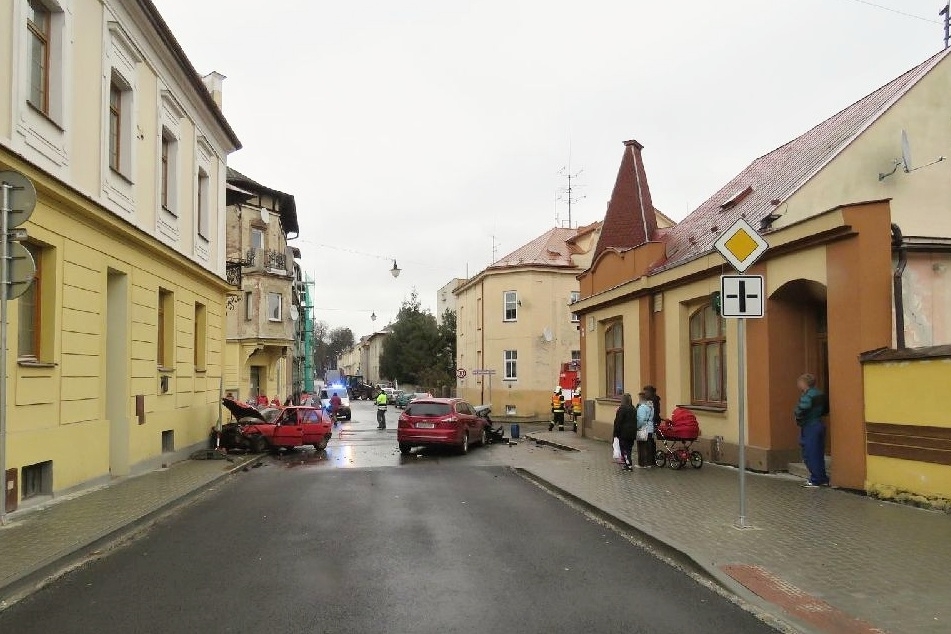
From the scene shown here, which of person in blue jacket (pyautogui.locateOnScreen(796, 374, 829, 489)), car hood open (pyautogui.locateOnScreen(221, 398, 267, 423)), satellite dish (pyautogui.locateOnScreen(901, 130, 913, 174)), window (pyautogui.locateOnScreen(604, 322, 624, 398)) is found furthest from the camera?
window (pyautogui.locateOnScreen(604, 322, 624, 398))

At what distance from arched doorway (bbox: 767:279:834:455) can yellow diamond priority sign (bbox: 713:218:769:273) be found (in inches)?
201

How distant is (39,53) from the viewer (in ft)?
36.5

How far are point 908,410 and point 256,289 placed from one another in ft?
108

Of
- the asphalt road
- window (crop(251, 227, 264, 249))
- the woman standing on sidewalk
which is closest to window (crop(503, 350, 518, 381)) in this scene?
window (crop(251, 227, 264, 249))

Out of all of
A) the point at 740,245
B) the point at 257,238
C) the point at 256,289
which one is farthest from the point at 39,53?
the point at 257,238

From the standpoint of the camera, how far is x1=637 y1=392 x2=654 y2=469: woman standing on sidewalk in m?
15.1

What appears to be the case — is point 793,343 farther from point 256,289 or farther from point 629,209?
point 256,289

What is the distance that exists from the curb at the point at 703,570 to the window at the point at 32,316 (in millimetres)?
7938

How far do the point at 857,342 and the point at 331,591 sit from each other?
8.52 m

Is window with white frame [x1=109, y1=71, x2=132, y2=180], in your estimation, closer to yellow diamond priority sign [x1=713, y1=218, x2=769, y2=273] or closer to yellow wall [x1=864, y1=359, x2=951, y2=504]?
yellow diamond priority sign [x1=713, y1=218, x2=769, y2=273]

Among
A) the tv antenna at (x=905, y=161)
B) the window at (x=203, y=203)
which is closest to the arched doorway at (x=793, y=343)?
the tv antenna at (x=905, y=161)

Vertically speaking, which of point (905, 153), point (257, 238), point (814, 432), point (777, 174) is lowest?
point (814, 432)

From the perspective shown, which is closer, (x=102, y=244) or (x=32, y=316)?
(x=32, y=316)

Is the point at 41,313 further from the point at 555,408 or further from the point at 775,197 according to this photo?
the point at 555,408
